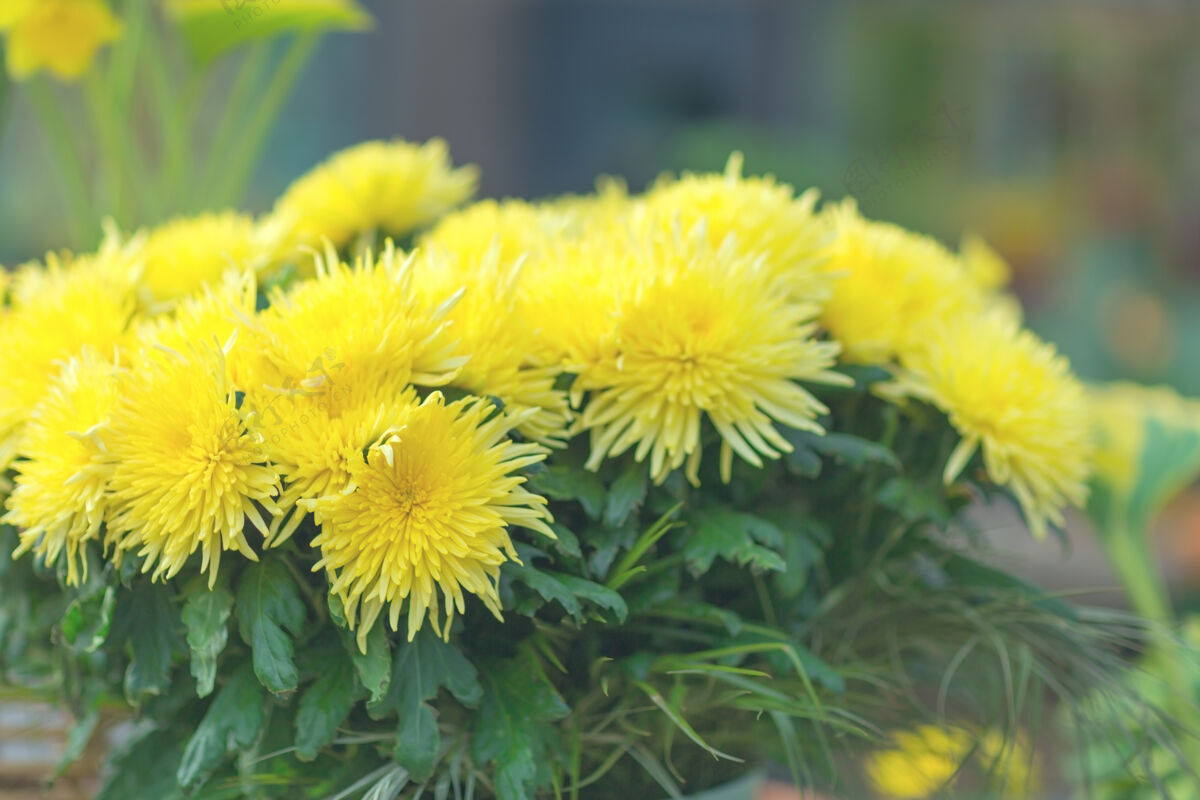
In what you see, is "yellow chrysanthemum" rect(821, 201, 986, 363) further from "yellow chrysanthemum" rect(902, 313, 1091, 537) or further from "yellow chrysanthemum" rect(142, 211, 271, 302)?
"yellow chrysanthemum" rect(142, 211, 271, 302)

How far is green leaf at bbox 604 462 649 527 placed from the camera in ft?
1.31

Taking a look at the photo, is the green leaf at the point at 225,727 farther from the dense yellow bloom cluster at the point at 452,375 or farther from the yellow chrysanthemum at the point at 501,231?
the yellow chrysanthemum at the point at 501,231

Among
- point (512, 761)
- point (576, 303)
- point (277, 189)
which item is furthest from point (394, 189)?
point (277, 189)

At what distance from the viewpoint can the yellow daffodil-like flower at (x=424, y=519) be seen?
A: 36cm

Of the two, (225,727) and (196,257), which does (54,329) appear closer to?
(196,257)

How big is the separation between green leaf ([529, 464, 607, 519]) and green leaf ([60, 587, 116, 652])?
16cm

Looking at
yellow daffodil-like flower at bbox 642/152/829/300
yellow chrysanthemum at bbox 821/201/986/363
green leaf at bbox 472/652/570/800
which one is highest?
yellow daffodil-like flower at bbox 642/152/829/300

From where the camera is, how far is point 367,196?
556 millimetres

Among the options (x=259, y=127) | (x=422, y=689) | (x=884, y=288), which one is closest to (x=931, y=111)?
(x=259, y=127)

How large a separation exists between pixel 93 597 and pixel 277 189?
2.69m

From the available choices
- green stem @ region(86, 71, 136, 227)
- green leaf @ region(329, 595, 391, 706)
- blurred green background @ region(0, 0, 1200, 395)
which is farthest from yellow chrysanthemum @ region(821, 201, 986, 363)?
blurred green background @ region(0, 0, 1200, 395)

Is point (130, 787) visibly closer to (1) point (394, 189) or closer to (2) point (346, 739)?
(2) point (346, 739)

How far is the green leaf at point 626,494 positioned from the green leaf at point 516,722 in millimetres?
65

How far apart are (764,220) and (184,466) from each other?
9.9 inches
